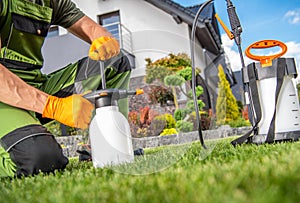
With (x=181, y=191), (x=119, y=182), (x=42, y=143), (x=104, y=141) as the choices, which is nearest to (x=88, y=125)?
(x=104, y=141)

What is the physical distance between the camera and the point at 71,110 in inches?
67.0

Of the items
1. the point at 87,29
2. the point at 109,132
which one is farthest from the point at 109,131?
the point at 87,29

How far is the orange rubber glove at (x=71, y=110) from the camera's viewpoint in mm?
1641

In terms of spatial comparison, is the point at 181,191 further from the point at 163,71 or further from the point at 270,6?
the point at 270,6

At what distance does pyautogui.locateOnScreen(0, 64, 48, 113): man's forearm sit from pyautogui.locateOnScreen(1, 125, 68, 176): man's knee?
129mm

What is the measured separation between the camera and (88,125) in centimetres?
170

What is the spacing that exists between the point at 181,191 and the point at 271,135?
4.42 ft

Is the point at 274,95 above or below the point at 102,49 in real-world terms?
below

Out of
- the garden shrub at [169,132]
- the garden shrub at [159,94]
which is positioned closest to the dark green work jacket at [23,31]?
the garden shrub at [159,94]

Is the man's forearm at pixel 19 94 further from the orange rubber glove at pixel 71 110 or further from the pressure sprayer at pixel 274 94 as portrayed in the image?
the pressure sprayer at pixel 274 94

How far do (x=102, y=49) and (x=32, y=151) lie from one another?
63 cm

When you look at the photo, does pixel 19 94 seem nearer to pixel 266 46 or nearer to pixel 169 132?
pixel 169 132

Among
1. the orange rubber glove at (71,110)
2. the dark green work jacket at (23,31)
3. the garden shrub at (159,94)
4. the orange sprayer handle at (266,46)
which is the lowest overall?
the orange rubber glove at (71,110)

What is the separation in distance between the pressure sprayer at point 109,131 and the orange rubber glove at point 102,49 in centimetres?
28
